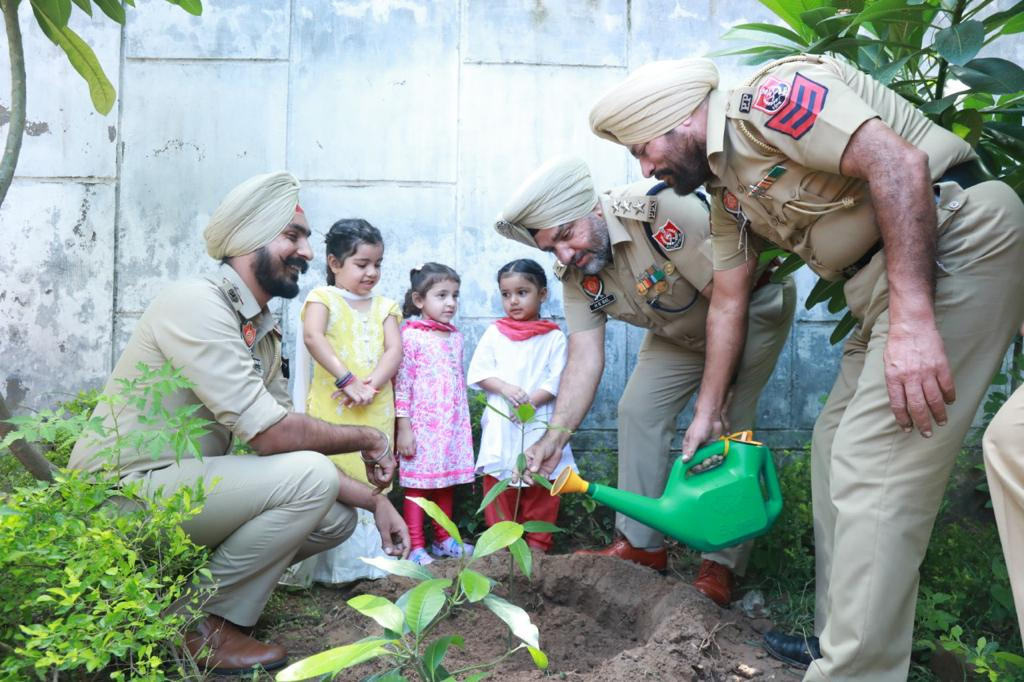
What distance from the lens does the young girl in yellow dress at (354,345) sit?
147 inches

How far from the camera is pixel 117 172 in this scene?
14.6ft

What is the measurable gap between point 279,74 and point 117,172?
0.87m

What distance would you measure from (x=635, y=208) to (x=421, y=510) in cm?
146

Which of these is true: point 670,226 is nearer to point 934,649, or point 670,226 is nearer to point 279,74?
point 934,649

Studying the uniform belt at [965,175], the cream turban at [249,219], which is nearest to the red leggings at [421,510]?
the cream turban at [249,219]

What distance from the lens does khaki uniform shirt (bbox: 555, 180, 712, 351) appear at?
3490 millimetres

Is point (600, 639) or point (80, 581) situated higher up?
point (80, 581)

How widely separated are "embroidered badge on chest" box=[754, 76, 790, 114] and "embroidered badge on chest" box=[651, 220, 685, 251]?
1.08 metres

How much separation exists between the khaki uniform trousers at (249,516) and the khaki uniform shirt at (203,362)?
0.28ft

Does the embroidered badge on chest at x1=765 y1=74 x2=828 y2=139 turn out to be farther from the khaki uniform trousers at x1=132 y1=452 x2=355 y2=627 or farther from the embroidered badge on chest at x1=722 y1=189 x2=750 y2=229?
the khaki uniform trousers at x1=132 y1=452 x2=355 y2=627

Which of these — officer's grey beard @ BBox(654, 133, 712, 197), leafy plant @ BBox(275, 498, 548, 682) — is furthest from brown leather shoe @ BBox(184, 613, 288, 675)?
officer's grey beard @ BBox(654, 133, 712, 197)

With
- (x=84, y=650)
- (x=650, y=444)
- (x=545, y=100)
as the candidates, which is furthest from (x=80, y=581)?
(x=545, y=100)

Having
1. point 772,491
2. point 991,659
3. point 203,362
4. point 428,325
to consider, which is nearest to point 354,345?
point 428,325

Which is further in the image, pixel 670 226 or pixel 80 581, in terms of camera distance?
pixel 670 226
